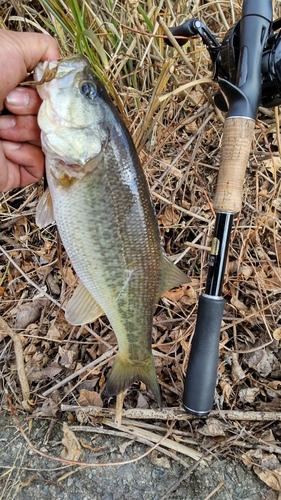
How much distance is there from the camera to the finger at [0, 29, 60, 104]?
1587 millimetres

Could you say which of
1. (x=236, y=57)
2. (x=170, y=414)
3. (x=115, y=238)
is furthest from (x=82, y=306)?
(x=236, y=57)

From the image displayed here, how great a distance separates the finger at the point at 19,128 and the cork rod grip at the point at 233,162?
779 millimetres

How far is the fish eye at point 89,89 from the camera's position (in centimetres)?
159

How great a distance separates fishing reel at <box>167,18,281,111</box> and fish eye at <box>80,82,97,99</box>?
483 millimetres

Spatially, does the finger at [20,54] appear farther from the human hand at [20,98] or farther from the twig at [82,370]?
the twig at [82,370]

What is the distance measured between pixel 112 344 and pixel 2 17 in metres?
2.21

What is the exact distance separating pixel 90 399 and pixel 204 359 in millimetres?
1062

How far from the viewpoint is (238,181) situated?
171cm

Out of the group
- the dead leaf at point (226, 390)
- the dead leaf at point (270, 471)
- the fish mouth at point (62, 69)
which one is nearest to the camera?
the fish mouth at point (62, 69)

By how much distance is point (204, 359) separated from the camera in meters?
1.70

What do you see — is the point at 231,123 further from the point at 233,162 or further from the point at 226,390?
the point at 226,390

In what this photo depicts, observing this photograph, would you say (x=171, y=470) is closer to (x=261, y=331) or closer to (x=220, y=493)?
(x=220, y=493)

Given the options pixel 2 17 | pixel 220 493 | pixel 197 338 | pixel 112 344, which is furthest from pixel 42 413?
pixel 2 17

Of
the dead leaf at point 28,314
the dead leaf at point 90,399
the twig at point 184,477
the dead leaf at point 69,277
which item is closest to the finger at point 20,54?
the dead leaf at point 69,277
